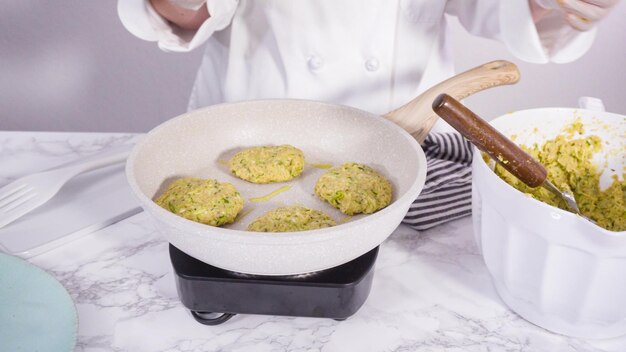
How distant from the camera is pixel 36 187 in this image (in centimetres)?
90

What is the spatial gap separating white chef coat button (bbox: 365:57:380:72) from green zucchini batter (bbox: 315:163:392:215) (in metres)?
0.32

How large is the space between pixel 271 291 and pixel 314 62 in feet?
1.68

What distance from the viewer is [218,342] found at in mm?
694

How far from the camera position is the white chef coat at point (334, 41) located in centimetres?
101

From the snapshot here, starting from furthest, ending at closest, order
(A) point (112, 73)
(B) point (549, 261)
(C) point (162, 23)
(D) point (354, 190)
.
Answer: (A) point (112, 73)
(C) point (162, 23)
(D) point (354, 190)
(B) point (549, 261)

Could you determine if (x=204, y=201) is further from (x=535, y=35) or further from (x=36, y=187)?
(x=535, y=35)

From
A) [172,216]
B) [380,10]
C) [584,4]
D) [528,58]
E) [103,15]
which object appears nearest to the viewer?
[172,216]

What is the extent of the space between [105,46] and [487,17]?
1357mm

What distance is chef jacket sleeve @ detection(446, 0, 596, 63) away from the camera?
0.93 meters

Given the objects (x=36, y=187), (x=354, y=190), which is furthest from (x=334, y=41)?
(x=36, y=187)

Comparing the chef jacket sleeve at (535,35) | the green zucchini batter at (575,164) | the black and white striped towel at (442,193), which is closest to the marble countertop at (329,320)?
the black and white striped towel at (442,193)

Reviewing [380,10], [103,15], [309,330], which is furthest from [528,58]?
[103,15]

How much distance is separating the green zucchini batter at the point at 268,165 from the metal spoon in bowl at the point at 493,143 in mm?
213

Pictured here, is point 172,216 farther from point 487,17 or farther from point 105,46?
point 105,46
